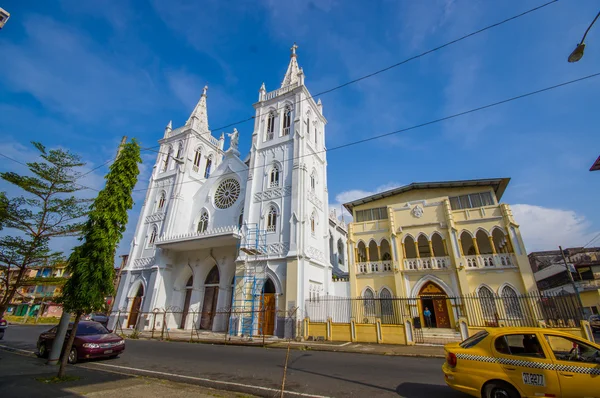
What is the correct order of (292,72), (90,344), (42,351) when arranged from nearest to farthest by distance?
1. (90,344)
2. (42,351)
3. (292,72)

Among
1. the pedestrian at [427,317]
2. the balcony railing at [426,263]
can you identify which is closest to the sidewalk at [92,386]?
the pedestrian at [427,317]

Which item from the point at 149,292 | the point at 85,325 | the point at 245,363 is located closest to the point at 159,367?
the point at 245,363

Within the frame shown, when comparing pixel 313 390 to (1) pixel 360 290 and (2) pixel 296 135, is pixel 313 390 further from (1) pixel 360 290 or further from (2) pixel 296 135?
(2) pixel 296 135

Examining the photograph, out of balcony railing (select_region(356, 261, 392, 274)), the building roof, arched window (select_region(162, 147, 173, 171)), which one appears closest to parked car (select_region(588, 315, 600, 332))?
the building roof

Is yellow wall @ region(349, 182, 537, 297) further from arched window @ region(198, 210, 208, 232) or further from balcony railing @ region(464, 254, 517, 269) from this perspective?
arched window @ region(198, 210, 208, 232)

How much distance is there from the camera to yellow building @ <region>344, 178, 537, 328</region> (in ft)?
58.0

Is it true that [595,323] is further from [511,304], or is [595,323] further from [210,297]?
[210,297]

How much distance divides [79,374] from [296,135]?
18.6 meters

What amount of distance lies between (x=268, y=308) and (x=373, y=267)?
854 centimetres

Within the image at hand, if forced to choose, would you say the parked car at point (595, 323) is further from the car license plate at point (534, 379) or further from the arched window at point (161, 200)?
the arched window at point (161, 200)

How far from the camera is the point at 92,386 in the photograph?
19.9 feet

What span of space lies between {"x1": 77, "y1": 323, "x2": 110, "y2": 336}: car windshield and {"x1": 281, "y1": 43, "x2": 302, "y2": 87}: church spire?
931 inches

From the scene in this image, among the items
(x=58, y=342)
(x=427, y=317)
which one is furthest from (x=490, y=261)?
(x=58, y=342)

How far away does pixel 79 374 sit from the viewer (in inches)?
289
